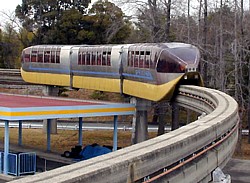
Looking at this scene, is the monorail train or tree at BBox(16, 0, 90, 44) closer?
the monorail train

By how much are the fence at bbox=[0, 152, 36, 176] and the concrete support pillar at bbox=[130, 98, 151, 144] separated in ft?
23.7

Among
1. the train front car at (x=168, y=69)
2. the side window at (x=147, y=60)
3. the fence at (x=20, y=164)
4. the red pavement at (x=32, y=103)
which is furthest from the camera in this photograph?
the side window at (x=147, y=60)

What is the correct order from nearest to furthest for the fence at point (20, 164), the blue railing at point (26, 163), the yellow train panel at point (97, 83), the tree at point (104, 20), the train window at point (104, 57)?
1. the fence at point (20, 164)
2. the blue railing at point (26, 163)
3. the yellow train panel at point (97, 83)
4. the train window at point (104, 57)
5. the tree at point (104, 20)

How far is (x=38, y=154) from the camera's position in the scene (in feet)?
76.9

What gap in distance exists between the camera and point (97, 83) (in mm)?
28031

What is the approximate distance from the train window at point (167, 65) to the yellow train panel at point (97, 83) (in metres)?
4.65

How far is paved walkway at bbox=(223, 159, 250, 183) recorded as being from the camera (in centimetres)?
1672

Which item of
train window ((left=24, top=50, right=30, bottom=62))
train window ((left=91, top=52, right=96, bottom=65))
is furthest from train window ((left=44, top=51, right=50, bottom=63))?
train window ((left=91, top=52, right=96, bottom=65))

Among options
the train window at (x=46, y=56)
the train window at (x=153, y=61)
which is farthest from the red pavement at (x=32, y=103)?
the train window at (x=46, y=56)

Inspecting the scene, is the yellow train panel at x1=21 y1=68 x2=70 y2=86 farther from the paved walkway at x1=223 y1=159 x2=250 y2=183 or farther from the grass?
the paved walkway at x1=223 y1=159 x2=250 y2=183

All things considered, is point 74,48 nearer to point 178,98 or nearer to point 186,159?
point 178,98

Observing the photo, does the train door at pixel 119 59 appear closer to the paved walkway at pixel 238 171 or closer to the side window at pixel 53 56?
the side window at pixel 53 56

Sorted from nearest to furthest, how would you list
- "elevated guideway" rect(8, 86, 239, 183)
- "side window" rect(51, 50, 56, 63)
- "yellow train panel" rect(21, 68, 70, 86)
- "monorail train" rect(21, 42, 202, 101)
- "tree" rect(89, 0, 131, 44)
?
"elevated guideway" rect(8, 86, 239, 183) < "monorail train" rect(21, 42, 202, 101) < "yellow train panel" rect(21, 68, 70, 86) < "side window" rect(51, 50, 56, 63) < "tree" rect(89, 0, 131, 44)

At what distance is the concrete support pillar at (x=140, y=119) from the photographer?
2556 centimetres
